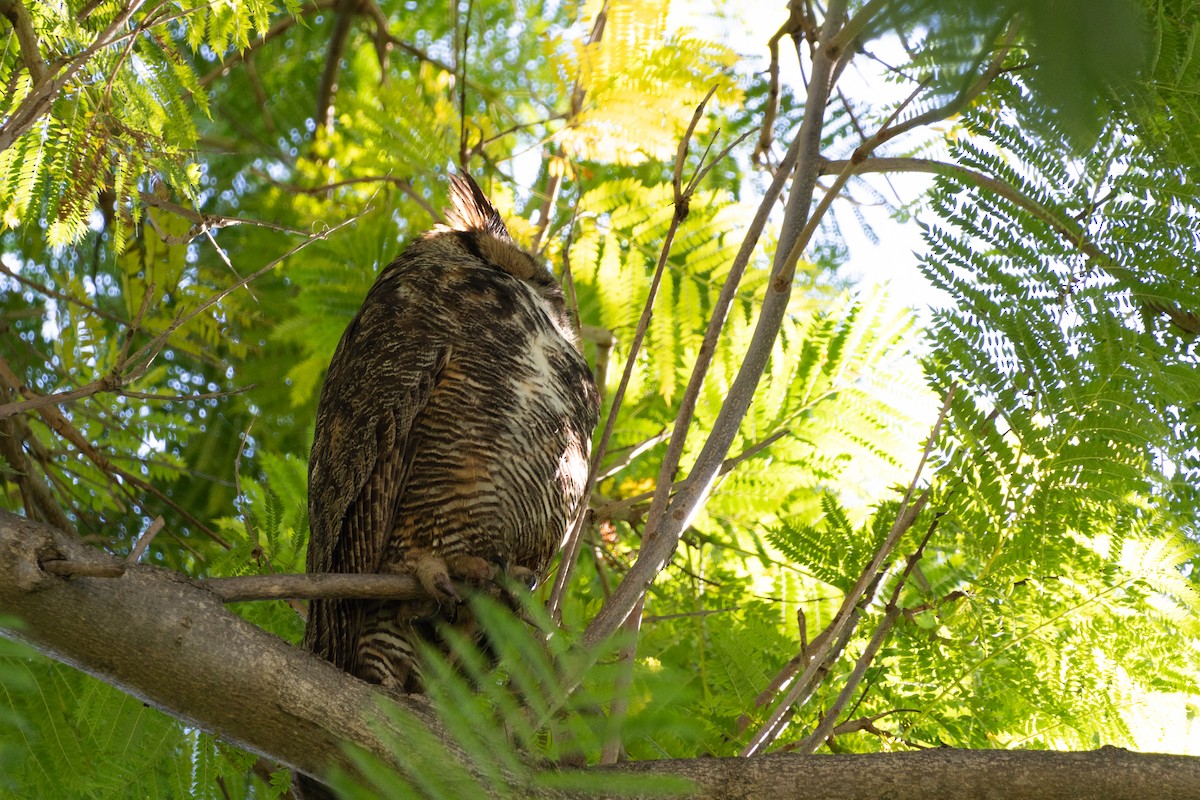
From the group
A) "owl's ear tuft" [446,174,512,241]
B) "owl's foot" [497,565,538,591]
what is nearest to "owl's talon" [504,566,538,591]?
"owl's foot" [497,565,538,591]

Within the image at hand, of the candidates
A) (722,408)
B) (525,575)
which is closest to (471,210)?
(525,575)

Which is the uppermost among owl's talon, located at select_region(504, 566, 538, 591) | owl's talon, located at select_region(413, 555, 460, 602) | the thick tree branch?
owl's talon, located at select_region(504, 566, 538, 591)

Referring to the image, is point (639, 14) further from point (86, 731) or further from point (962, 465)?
point (86, 731)

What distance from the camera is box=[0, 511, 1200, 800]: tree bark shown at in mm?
1280

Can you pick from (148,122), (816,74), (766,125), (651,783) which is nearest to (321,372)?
(148,122)

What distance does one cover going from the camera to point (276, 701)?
135 centimetres

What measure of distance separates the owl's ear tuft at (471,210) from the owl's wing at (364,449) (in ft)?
1.81

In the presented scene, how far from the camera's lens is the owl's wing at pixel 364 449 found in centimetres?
217

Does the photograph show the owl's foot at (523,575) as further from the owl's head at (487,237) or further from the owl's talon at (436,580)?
the owl's head at (487,237)

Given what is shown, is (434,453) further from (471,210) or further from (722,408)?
(471,210)

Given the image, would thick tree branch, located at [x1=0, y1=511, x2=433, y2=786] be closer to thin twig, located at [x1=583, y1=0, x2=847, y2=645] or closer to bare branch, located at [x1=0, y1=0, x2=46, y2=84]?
thin twig, located at [x1=583, y1=0, x2=847, y2=645]

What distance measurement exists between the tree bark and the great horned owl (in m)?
0.72

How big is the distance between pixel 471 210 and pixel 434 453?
0.92 meters

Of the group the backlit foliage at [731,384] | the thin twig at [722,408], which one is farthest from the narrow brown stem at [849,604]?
the thin twig at [722,408]
